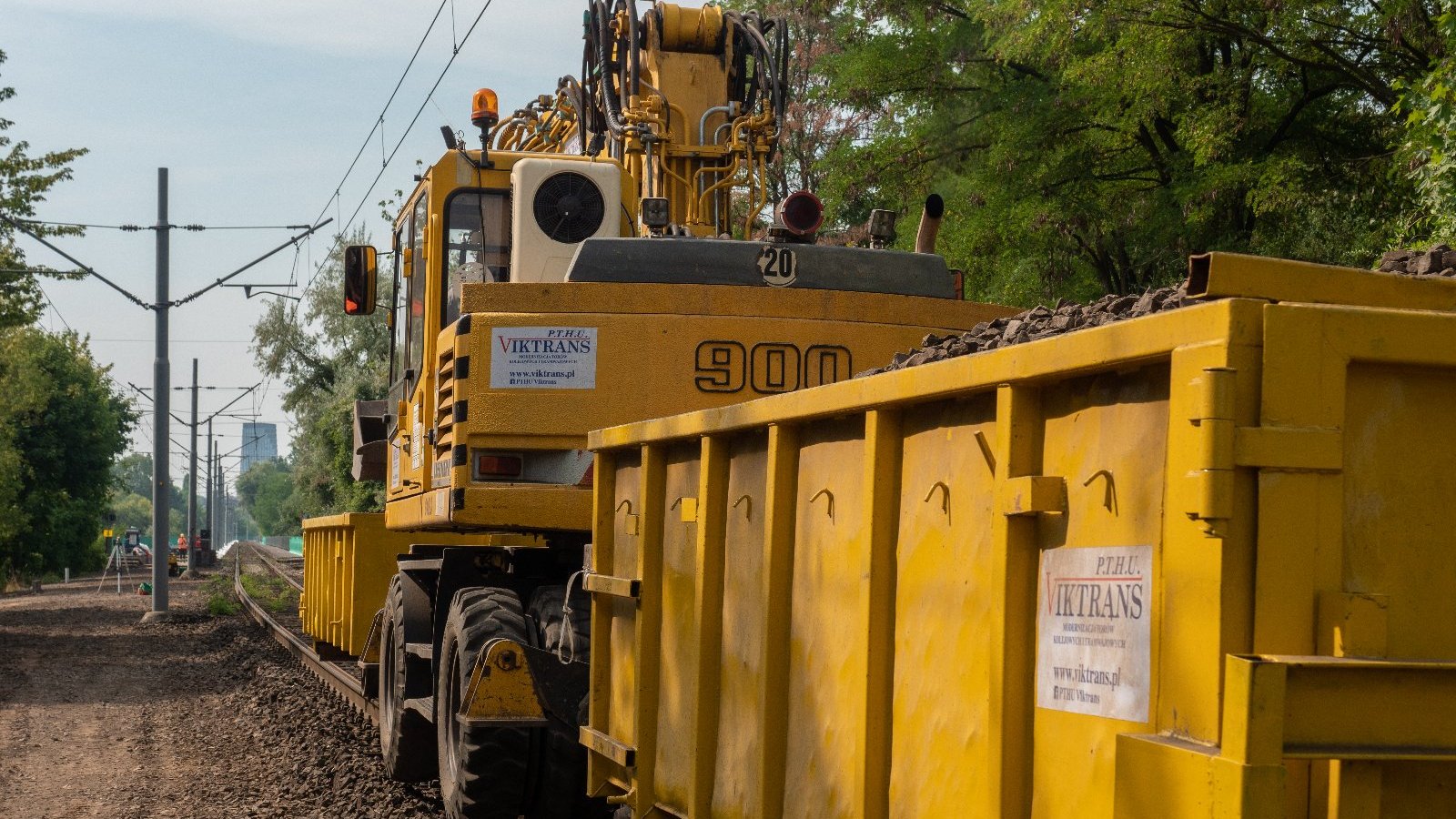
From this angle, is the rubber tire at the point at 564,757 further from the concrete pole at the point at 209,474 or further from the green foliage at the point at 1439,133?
the concrete pole at the point at 209,474

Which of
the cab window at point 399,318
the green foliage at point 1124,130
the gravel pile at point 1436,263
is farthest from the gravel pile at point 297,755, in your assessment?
the green foliage at point 1124,130

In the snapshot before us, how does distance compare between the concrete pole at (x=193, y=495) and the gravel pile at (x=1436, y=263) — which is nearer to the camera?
the gravel pile at (x=1436, y=263)

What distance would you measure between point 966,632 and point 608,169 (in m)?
6.00

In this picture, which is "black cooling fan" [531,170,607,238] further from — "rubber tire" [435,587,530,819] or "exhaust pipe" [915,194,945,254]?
"rubber tire" [435,587,530,819]

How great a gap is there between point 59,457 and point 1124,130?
2105 inches

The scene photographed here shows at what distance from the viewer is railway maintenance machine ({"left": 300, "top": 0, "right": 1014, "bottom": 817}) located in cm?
752

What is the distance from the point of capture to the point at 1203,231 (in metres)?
18.3

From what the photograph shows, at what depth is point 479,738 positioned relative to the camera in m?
7.45

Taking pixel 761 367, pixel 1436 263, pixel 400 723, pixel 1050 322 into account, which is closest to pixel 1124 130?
pixel 400 723

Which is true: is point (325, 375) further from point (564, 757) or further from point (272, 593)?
point (564, 757)

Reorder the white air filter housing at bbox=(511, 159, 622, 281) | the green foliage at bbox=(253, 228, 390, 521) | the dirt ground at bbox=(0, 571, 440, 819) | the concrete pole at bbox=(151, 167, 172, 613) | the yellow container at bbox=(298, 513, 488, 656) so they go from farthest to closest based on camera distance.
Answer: the green foliage at bbox=(253, 228, 390, 521) < the concrete pole at bbox=(151, 167, 172, 613) < the yellow container at bbox=(298, 513, 488, 656) < the dirt ground at bbox=(0, 571, 440, 819) < the white air filter housing at bbox=(511, 159, 622, 281)

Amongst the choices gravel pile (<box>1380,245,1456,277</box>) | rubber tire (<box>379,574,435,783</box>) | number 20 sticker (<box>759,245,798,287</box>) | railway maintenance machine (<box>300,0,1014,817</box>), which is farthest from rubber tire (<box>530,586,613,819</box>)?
gravel pile (<box>1380,245,1456,277</box>)

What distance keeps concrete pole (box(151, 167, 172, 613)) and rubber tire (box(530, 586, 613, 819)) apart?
2271 cm

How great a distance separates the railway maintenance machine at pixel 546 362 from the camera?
24.7 ft
